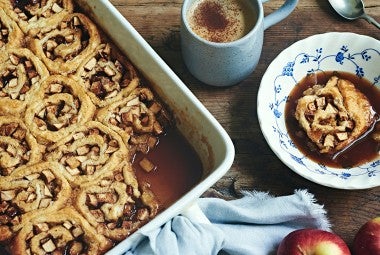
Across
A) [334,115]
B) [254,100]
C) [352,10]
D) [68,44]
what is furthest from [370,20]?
[68,44]

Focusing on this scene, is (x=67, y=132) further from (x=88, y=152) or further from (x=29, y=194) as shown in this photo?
(x=29, y=194)

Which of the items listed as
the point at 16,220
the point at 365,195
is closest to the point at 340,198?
the point at 365,195

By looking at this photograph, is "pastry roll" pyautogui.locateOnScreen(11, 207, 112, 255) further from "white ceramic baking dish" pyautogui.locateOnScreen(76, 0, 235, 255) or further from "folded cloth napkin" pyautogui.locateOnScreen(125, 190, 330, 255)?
"folded cloth napkin" pyautogui.locateOnScreen(125, 190, 330, 255)

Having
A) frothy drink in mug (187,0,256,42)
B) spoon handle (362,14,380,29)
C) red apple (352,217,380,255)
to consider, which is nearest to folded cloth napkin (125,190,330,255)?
red apple (352,217,380,255)

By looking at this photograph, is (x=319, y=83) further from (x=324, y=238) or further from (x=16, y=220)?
(x=16, y=220)

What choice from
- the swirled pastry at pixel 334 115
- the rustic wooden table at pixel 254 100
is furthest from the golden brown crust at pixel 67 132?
the swirled pastry at pixel 334 115
